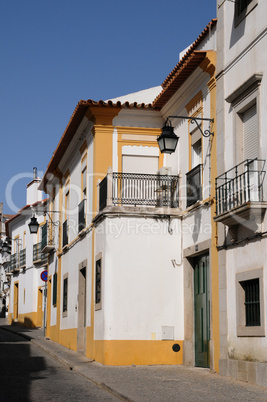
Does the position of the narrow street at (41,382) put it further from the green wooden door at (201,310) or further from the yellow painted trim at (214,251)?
the green wooden door at (201,310)

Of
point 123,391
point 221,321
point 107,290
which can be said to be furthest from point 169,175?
point 123,391

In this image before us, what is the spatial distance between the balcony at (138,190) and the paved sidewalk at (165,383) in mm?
3672

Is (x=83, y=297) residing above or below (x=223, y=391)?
above

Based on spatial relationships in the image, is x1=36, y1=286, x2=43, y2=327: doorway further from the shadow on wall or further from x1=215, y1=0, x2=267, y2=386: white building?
the shadow on wall

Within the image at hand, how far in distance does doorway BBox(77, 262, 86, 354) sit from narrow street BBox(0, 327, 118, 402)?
1429mm

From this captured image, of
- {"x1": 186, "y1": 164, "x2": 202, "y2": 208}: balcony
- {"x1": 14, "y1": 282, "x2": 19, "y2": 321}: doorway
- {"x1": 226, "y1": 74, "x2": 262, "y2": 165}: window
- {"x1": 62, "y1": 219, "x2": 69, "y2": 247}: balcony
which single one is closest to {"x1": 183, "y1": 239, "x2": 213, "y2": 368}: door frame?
{"x1": 186, "y1": 164, "x2": 202, "y2": 208}: balcony

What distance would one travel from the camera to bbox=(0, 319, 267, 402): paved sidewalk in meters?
9.17

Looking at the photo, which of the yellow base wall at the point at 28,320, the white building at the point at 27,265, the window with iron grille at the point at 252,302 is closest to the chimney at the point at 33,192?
the white building at the point at 27,265

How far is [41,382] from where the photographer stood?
11.1 metres

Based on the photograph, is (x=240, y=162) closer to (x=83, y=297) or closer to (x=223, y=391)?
(x=223, y=391)

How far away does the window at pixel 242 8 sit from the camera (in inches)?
432

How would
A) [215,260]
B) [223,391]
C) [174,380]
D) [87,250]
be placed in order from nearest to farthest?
1. [223,391]
2. [174,380]
3. [215,260]
4. [87,250]

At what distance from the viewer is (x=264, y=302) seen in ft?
33.2

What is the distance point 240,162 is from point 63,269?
1109 centimetres
